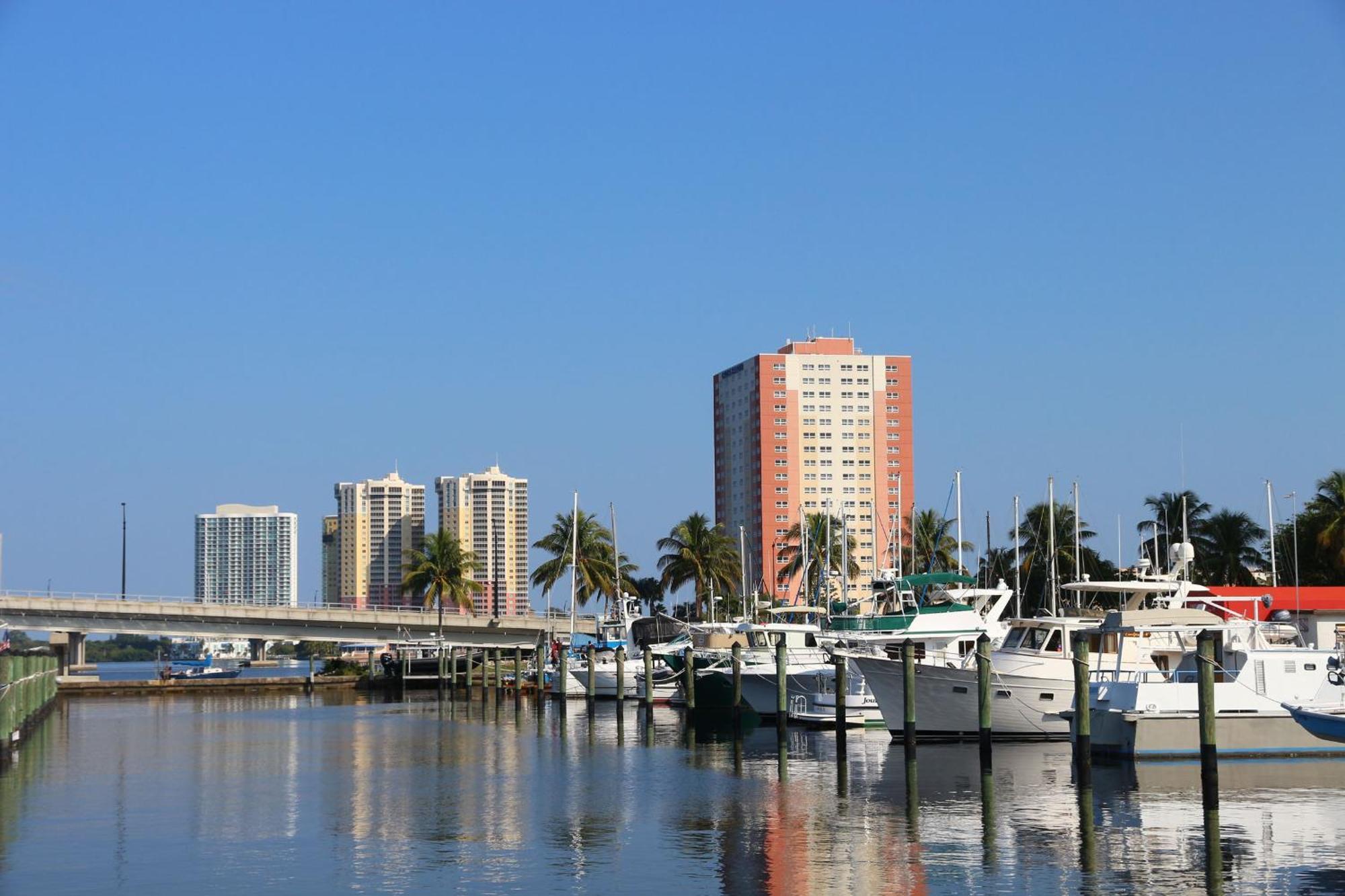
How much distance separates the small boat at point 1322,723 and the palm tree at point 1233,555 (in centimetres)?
6436

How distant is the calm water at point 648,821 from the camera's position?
27109 mm

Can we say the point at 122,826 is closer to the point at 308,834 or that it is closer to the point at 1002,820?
the point at 308,834

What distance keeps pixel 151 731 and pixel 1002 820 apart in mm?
45023

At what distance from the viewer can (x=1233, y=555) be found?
9781 centimetres

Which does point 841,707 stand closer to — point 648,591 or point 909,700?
point 909,700

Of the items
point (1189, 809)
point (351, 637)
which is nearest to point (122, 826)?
point (1189, 809)

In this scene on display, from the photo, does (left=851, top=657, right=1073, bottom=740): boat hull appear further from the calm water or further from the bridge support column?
the bridge support column

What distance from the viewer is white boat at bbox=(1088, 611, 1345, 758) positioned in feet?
133

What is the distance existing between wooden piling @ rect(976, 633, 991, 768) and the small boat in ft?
24.8

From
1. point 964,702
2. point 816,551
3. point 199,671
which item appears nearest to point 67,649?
point 199,671

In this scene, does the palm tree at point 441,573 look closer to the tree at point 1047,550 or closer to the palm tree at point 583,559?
the palm tree at point 583,559

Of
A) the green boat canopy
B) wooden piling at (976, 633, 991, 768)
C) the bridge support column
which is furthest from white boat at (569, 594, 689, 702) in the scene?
wooden piling at (976, 633, 991, 768)

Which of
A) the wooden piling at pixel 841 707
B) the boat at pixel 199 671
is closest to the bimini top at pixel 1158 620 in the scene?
the wooden piling at pixel 841 707

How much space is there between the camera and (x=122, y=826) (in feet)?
115
